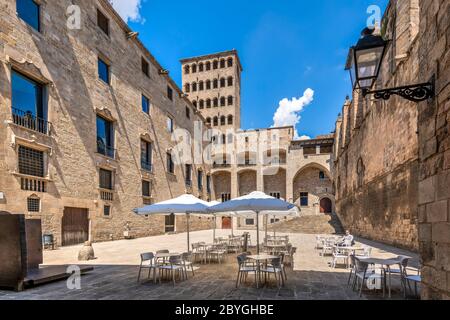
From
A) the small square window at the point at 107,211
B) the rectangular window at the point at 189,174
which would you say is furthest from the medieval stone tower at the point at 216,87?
the small square window at the point at 107,211

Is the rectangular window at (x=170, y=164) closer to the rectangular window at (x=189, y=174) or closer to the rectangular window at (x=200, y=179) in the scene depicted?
the rectangular window at (x=189, y=174)

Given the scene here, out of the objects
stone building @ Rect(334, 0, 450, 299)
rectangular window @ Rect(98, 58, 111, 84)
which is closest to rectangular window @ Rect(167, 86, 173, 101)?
rectangular window @ Rect(98, 58, 111, 84)

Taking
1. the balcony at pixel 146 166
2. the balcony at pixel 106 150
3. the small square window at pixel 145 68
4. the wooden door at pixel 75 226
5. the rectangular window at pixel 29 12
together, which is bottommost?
the wooden door at pixel 75 226

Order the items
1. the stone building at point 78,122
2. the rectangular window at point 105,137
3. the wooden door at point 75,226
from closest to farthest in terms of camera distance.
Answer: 1. the stone building at point 78,122
2. the wooden door at point 75,226
3. the rectangular window at point 105,137

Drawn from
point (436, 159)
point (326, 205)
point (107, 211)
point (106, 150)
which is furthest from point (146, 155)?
point (326, 205)

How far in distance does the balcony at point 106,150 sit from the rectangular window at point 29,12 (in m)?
6.33

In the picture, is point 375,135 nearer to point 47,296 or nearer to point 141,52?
point 47,296

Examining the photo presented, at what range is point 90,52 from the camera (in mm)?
14781

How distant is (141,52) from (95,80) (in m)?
6.55

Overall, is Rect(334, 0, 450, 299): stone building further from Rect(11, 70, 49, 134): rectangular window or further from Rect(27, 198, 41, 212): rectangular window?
Rect(11, 70, 49, 134): rectangular window

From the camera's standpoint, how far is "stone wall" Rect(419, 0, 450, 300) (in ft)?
9.10

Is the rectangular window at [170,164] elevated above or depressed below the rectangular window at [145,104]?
below

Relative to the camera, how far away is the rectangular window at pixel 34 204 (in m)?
10.5

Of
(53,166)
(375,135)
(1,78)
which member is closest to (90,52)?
(1,78)
